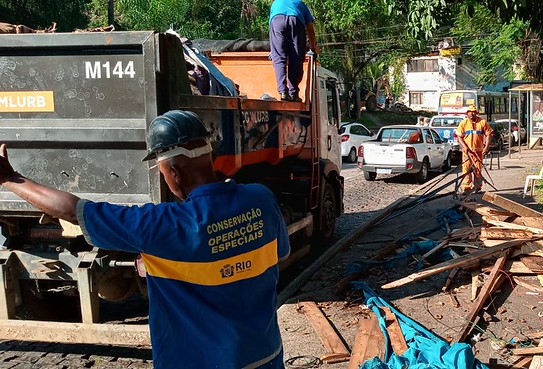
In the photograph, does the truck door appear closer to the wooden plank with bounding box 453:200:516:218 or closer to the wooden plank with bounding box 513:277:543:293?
the wooden plank with bounding box 453:200:516:218

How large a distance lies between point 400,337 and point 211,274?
3439 mm

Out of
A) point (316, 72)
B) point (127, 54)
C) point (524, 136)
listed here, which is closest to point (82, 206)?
point (127, 54)

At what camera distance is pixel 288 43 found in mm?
8047

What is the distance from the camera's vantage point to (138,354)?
5398 millimetres

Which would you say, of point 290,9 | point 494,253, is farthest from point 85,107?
point 494,253

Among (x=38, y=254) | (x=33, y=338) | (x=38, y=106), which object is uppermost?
(x=38, y=106)

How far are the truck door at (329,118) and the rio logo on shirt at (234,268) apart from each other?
701cm

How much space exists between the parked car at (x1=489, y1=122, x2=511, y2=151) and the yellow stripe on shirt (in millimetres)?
27987

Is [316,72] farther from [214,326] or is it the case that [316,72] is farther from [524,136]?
[524,136]

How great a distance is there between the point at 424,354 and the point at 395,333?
738 mm

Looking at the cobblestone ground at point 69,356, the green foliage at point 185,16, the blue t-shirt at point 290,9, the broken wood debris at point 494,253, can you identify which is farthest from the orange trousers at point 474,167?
the green foliage at point 185,16

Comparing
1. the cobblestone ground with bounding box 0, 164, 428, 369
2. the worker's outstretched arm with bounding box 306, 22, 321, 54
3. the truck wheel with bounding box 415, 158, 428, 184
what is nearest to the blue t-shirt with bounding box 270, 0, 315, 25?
the worker's outstretched arm with bounding box 306, 22, 321, 54

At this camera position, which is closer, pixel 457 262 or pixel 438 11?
pixel 438 11

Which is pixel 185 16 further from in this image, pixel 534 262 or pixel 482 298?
pixel 482 298
